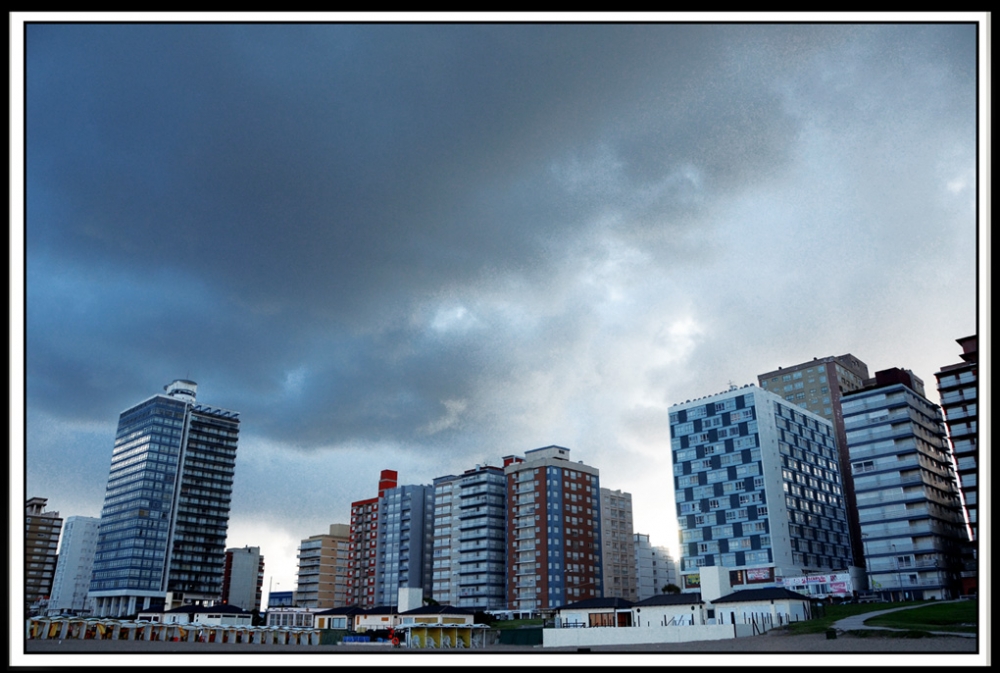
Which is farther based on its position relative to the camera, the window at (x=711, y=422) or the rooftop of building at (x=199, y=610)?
the rooftop of building at (x=199, y=610)

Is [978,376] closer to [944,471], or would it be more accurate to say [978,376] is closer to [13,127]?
[13,127]

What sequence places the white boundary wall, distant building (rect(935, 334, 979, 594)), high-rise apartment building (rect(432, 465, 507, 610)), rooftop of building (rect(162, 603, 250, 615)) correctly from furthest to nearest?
high-rise apartment building (rect(432, 465, 507, 610)) < rooftop of building (rect(162, 603, 250, 615)) < distant building (rect(935, 334, 979, 594)) < the white boundary wall

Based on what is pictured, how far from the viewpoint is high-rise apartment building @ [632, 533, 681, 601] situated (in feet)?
282

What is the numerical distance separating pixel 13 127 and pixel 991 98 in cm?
1000

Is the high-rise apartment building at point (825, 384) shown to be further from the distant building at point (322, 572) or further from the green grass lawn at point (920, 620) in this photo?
the distant building at point (322, 572)

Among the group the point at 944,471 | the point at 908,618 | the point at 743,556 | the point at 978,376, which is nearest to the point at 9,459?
the point at 978,376

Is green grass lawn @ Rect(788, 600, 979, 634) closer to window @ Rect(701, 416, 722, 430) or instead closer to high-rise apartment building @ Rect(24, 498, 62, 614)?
window @ Rect(701, 416, 722, 430)

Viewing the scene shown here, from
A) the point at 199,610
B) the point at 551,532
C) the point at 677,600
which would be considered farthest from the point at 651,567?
the point at 677,600

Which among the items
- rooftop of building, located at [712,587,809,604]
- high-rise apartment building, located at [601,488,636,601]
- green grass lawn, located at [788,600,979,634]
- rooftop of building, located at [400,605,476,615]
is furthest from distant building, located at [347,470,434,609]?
green grass lawn, located at [788,600,979,634]

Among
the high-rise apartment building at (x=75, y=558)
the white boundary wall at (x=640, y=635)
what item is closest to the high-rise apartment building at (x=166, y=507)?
the high-rise apartment building at (x=75, y=558)

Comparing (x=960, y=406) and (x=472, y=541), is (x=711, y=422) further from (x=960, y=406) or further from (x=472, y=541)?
(x=472, y=541)

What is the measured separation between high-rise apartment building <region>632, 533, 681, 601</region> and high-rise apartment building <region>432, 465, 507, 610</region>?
18525mm

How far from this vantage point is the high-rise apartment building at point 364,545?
85.4 meters

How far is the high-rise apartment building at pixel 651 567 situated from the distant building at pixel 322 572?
39.1 meters
